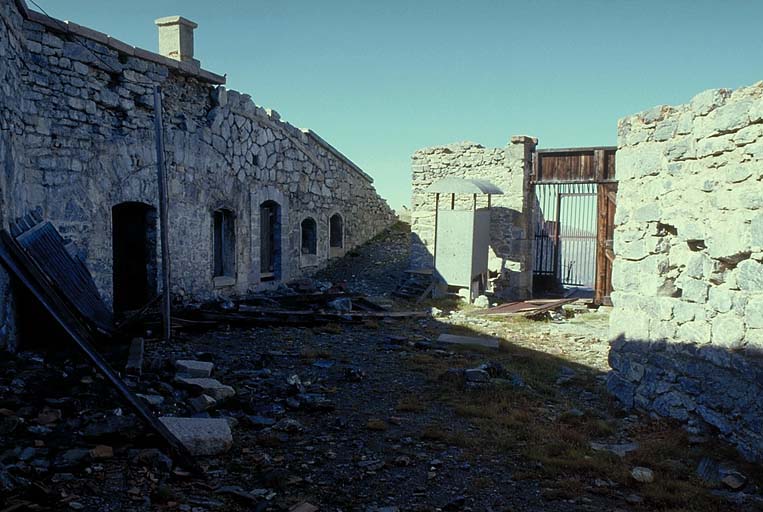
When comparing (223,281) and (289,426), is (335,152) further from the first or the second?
(289,426)

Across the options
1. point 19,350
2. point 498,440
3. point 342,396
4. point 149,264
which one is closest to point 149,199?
point 149,264

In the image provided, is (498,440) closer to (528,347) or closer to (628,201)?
(628,201)

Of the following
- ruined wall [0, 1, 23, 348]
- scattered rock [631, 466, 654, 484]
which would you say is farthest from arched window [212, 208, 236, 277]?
scattered rock [631, 466, 654, 484]

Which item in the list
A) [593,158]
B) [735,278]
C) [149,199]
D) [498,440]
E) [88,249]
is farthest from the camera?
[593,158]

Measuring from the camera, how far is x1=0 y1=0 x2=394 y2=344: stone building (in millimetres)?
7668

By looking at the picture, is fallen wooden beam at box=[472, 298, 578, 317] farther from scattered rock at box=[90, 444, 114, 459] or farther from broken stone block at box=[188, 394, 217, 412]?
scattered rock at box=[90, 444, 114, 459]

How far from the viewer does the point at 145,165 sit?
970cm

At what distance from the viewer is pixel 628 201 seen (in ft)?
19.5

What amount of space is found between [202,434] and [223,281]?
762 centimetres

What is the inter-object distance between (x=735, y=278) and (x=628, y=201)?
1.60 metres

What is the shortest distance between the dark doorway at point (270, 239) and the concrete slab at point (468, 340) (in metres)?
5.65

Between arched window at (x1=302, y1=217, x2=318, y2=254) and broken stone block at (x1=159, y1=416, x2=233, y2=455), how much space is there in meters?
10.7

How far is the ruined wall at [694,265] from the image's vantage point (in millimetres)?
4320

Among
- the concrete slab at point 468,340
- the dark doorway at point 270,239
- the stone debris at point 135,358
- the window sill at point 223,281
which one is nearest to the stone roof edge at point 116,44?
the dark doorway at point 270,239
